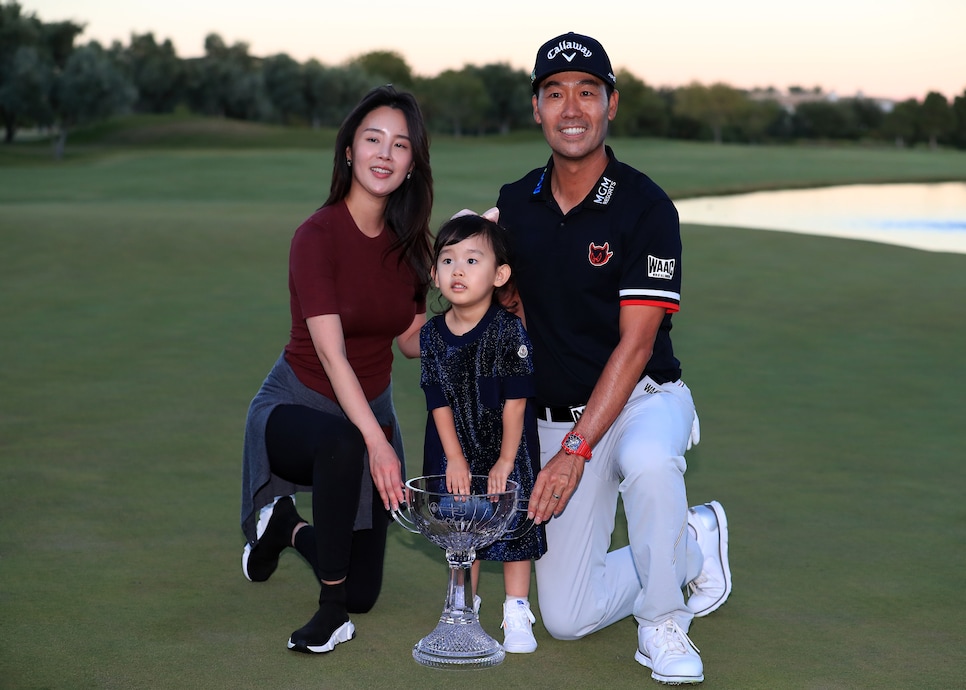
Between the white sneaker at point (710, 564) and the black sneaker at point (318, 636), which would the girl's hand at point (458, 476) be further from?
the white sneaker at point (710, 564)

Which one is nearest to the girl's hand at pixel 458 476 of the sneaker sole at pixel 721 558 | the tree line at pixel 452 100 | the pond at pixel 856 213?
the sneaker sole at pixel 721 558

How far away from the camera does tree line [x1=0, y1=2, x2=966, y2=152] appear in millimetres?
90812

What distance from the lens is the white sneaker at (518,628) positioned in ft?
12.4

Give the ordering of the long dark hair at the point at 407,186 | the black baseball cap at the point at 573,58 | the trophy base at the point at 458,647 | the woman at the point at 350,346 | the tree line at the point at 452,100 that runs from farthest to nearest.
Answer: the tree line at the point at 452,100, the long dark hair at the point at 407,186, the black baseball cap at the point at 573,58, the woman at the point at 350,346, the trophy base at the point at 458,647

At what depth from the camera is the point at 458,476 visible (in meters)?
3.82

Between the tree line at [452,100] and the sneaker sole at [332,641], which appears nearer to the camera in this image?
the sneaker sole at [332,641]

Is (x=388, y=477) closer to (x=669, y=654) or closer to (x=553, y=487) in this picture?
Result: (x=553, y=487)

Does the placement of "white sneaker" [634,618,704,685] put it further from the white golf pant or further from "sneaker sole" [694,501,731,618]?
"sneaker sole" [694,501,731,618]

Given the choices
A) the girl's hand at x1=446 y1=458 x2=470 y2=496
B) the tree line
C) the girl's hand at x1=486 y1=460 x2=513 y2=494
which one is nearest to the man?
the girl's hand at x1=486 y1=460 x2=513 y2=494

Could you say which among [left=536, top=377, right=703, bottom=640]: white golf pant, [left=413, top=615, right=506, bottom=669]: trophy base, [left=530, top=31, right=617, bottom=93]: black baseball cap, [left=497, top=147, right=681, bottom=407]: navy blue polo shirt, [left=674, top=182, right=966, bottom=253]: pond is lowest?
[left=674, top=182, right=966, bottom=253]: pond

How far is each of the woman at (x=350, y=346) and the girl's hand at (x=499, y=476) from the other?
30 cm

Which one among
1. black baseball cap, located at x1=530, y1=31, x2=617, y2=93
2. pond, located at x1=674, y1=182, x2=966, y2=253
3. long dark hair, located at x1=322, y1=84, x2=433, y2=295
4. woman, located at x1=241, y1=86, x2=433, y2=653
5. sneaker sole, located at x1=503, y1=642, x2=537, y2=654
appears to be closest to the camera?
sneaker sole, located at x1=503, y1=642, x2=537, y2=654

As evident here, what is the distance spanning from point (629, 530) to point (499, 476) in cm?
44

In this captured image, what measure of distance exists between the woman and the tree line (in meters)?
68.0
